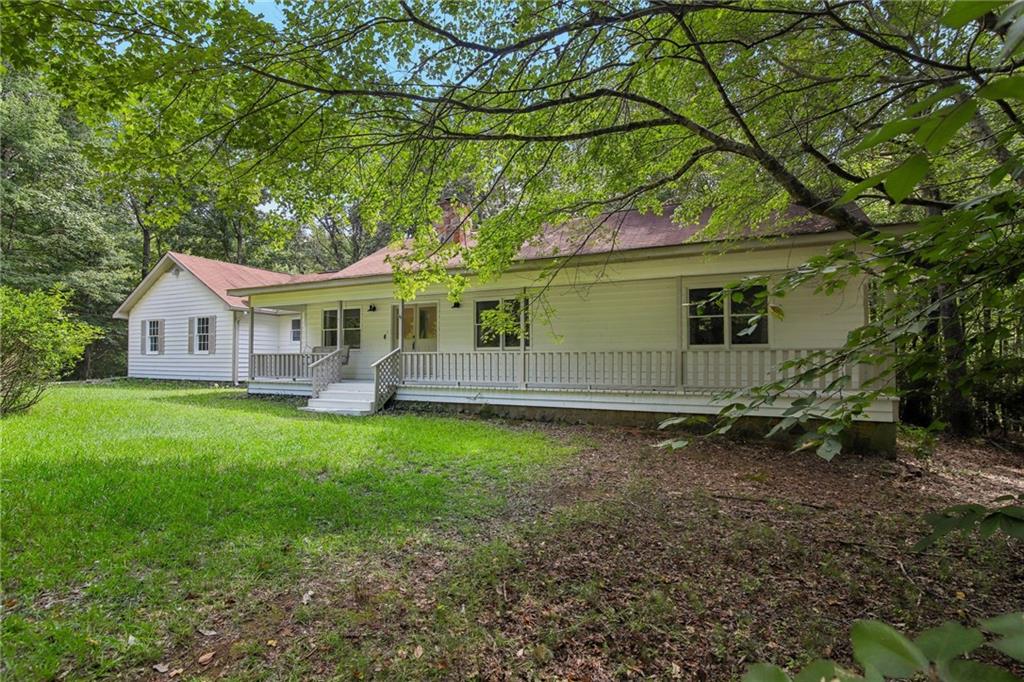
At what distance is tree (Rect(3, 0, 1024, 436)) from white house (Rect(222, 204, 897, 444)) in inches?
56.4

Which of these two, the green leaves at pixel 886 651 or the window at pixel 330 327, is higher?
the window at pixel 330 327

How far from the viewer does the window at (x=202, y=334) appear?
19.2 metres

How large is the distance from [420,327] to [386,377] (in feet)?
6.70

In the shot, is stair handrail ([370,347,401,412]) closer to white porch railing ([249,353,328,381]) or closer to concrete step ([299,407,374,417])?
concrete step ([299,407,374,417])

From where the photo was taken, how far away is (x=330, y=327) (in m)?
14.7

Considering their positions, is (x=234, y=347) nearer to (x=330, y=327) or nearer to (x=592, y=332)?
(x=330, y=327)

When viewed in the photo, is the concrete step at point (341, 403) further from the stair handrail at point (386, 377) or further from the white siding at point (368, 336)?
the white siding at point (368, 336)

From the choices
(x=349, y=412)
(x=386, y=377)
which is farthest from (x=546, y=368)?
(x=349, y=412)

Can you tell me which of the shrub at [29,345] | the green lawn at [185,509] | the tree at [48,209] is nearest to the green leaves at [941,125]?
the green lawn at [185,509]

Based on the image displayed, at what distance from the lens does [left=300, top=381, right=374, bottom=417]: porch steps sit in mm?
11211

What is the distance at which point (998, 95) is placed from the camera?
706mm

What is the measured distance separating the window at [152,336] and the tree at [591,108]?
1939 cm

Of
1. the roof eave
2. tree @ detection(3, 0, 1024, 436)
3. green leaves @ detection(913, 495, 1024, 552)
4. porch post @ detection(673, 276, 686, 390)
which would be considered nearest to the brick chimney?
tree @ detection(3, 0, 1024, 436)

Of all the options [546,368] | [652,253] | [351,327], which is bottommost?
[546,368]
